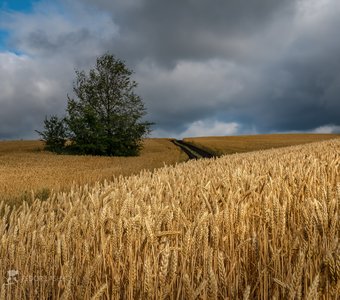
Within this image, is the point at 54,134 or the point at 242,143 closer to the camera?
the point at 54,134

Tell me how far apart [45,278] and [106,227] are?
0.72 m

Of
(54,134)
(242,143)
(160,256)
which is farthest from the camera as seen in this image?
(242,143)

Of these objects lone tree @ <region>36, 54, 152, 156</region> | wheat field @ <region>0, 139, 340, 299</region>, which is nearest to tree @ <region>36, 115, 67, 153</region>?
A: lone tree @ <region>36, 54, 152, 156</region>

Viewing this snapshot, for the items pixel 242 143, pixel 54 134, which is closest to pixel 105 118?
pixel 54 134

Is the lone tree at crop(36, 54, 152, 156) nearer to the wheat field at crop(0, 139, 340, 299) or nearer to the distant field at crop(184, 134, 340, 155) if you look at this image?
the distant field at crop(184, 134, 340, 155)

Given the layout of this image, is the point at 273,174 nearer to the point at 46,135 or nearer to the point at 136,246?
the point at 136,246

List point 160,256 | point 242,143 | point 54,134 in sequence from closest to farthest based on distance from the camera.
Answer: point 160,256
point 54,134
point 242,143

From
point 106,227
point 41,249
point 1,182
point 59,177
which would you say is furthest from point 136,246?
point 59,177

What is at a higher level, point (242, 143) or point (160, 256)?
point (242, 143)

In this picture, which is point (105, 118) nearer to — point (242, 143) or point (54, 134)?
point (54, 134)

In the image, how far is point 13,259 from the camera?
3131 millimetres

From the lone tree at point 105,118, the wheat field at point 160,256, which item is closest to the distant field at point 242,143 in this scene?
the lone tree at point 105,118

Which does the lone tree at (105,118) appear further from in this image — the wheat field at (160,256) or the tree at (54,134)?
the wheat field at (160,256)

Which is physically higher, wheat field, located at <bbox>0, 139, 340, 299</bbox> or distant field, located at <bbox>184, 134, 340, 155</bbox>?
distant field, located at <bbox>184, 134, 340, 155</bbox>
